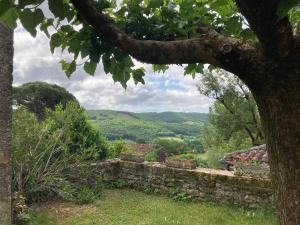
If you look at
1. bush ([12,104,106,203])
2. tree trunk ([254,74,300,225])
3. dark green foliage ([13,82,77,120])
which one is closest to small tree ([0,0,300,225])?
tree trunk ([254,74,300,225])

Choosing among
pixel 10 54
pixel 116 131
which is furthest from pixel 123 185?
pixel 116 131

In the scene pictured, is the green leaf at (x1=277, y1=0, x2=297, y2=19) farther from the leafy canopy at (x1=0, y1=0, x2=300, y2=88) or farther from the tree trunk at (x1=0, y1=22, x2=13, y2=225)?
the tree trunk at (x1=0, y1=22, x2=13, y2=225)

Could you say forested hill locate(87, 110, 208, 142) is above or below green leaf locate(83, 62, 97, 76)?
below

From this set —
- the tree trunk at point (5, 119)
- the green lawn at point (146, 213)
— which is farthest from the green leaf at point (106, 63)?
the green lawn at point (146, 213)

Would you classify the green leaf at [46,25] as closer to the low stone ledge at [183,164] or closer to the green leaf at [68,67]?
the green leaf at [68,67]

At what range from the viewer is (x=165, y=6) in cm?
352

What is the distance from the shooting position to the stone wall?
10809mm

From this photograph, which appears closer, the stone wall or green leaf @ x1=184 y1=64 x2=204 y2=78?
green leaf @ x1=184 y1=64 x2=204 y2=78

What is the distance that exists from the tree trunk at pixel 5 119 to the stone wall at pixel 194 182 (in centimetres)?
517

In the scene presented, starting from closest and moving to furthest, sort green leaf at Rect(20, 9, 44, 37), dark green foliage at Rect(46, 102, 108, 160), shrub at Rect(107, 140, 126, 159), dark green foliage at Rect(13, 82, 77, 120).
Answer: green leaf at Rect(20, 9, 44, 37) → dark green foliage at Rect(46, 102, 108, 160) → shrub at Rect(107, 140, 126, 159) → dark green foliage at Rect(13, 82, 77, 120)

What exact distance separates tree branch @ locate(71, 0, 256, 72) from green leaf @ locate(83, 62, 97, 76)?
1.39 feet

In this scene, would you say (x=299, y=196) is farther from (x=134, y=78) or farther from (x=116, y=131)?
(x=116, y=131)

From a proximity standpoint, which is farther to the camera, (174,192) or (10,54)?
(174,192)

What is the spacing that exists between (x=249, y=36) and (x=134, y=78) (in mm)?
967
